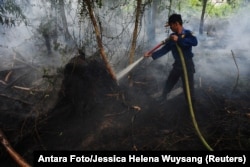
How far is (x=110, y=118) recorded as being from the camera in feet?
16.5

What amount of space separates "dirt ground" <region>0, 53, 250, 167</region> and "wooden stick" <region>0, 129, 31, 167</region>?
0.14 m

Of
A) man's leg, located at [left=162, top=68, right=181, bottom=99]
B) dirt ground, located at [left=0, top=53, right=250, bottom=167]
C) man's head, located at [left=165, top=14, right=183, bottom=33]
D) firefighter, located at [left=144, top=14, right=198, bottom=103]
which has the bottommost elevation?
dirt ground, located at [left=0, top=53, right=250, bottom=167]

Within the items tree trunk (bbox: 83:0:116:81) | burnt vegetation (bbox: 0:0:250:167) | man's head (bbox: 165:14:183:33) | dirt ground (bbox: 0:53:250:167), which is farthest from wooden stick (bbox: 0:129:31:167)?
man's head (bbox: 165:14:183:33)

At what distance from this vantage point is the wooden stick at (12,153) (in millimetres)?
3623

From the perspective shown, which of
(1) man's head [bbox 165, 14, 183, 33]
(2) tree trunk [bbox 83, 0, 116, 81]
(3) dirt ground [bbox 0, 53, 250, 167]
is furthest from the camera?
(2) tree trunk [bbox 83, 0, 116, 81]

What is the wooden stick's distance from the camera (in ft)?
11.9

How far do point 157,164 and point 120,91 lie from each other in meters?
2.28

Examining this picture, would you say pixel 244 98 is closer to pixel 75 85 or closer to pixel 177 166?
pixel 177 166

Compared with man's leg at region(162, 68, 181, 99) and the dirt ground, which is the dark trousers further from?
the dirt ground

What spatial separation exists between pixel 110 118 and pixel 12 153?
1.91m

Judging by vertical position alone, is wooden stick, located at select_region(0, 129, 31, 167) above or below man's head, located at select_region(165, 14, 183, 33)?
below

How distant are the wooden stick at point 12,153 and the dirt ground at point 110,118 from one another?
0.14 meters

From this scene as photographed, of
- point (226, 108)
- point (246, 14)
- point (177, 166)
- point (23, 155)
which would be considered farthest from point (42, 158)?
point (246, 14)

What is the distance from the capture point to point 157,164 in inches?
145
